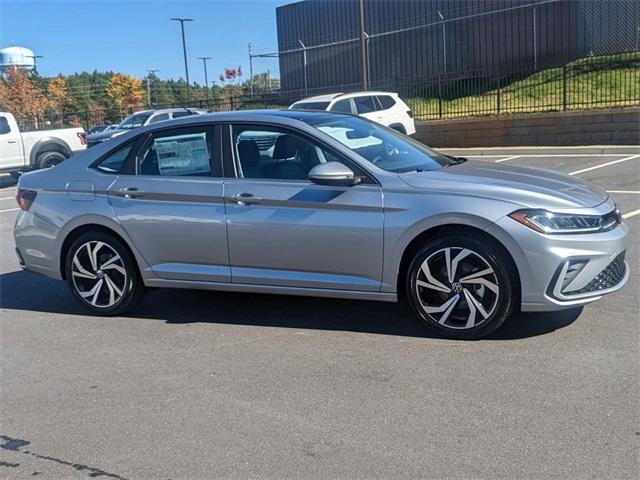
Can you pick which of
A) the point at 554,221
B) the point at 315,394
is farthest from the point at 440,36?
the point at 315,394

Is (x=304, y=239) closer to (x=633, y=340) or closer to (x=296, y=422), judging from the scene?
(x=296, y=422)

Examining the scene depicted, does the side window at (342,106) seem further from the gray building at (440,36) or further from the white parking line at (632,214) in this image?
the white parking line at (632,214)

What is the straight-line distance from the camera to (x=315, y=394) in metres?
3.91

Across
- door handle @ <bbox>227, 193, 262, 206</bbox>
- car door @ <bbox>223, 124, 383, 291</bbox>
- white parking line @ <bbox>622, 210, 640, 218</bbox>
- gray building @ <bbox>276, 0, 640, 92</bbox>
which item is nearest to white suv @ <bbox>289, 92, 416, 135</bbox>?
gray building @ <bbox>276, 0, 640, 92</bbox>

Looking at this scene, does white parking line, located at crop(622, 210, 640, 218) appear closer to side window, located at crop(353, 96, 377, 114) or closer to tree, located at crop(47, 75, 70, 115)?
side window, located at crop(353, 96, 377, 114)

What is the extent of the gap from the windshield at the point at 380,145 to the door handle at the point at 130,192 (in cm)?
144

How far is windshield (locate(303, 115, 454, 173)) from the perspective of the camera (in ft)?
16.5

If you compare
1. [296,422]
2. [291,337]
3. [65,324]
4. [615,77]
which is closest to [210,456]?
[296,422]

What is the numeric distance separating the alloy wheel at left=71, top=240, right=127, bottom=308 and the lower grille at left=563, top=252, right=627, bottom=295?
3434 millimetres

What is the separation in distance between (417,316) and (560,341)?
94 cm

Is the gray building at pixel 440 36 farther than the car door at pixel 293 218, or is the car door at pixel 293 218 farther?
the gray building at pixel 440 36

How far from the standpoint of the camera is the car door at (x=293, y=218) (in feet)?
15.5

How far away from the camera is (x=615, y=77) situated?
1955 cm

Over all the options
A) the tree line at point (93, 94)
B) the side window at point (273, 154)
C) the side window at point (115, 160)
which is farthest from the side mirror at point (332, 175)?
the tree line at point (93, 94)
